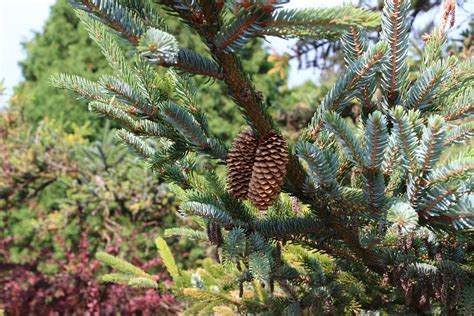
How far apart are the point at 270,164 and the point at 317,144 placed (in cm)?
24

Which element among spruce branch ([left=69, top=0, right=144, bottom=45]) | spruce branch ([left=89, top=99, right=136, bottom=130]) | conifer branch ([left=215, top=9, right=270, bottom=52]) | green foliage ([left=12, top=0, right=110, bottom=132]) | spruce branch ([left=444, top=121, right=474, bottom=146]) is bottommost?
spruce branch ([left=444, top=121, right=474, bottom=146])

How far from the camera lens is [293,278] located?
177 centimetres

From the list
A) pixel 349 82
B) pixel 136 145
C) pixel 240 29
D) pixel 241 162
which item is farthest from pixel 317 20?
pixel 136 145

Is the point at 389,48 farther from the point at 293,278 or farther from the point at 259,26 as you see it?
the point at 293,278

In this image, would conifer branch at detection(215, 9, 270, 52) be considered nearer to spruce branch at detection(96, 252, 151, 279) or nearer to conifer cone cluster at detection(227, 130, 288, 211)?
conifer cone cluster at detection(227, 130, 288, 211)

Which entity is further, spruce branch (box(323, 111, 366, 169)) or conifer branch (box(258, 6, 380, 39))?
spruce branch (box(323, 111, 366, 169))

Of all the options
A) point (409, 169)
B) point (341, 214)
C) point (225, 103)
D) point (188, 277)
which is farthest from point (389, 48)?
point (225, 103)

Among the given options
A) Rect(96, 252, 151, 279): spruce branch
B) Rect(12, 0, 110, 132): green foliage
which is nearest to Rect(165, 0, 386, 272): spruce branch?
Rect(96, 252, 151, 279): spruce branch

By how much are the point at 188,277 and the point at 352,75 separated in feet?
4.57

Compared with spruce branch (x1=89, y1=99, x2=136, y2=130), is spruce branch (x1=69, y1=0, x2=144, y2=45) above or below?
below

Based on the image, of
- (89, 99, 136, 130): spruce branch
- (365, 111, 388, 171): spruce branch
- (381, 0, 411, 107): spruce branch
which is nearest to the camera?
(365, 111, 388, 171): spruce branch

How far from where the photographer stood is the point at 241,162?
1.32 metres

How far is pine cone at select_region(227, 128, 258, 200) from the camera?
4.22 ft

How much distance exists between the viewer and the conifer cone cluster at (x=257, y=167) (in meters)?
1.20
